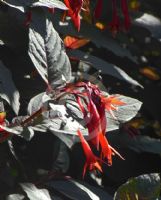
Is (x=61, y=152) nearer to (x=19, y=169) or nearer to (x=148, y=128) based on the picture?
(x=19, y=169)

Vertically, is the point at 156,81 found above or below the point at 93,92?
below

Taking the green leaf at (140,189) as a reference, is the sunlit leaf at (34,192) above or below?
below

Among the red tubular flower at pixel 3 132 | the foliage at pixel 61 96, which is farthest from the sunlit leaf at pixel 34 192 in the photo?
the red tubular flower at pixel 3 132

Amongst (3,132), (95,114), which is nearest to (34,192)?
(3,132)

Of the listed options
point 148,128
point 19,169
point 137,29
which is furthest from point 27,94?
point 148,128

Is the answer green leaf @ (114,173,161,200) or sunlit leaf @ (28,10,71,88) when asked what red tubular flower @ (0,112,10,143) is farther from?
green leaf @ (114,173,161,200)

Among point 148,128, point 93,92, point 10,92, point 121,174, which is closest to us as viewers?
point 93,92

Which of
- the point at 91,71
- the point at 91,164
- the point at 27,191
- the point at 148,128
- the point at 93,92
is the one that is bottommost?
the point at 148,128

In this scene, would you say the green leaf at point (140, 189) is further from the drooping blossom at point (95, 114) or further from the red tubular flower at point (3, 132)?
the red tubular flower at point (3, 132)
